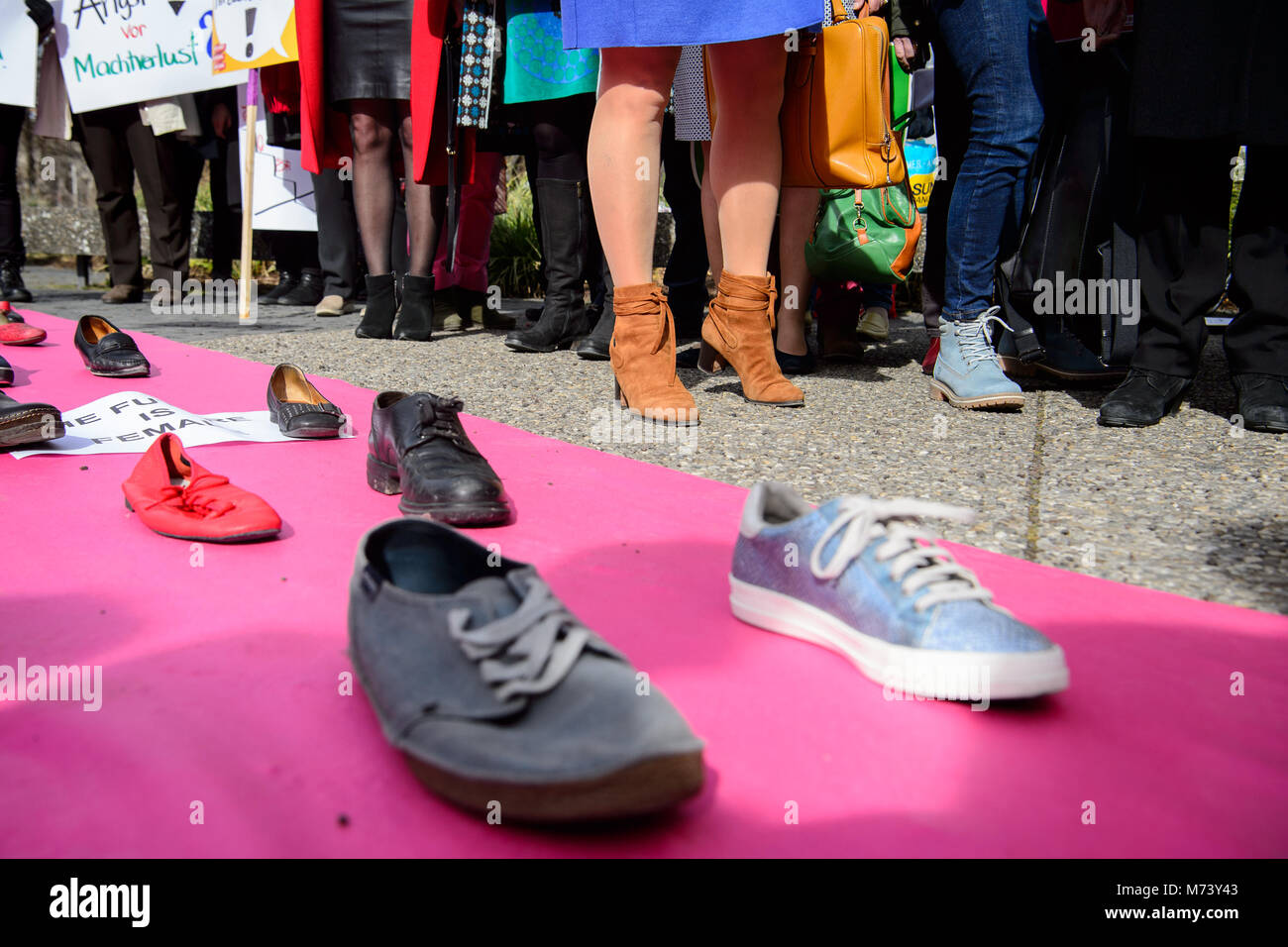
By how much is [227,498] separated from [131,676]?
58 cm

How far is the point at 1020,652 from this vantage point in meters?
1.05

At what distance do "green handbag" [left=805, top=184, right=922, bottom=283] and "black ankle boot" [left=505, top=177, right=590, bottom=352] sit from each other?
96cm

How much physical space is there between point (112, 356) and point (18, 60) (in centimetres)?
399

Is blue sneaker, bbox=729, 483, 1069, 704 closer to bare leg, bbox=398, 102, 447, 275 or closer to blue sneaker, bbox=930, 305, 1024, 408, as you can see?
blue sneaker, bbox=930, 305, 1024, 408

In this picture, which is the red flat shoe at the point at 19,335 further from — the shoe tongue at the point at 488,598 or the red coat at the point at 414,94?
the shoe tongue at the point at 488,598

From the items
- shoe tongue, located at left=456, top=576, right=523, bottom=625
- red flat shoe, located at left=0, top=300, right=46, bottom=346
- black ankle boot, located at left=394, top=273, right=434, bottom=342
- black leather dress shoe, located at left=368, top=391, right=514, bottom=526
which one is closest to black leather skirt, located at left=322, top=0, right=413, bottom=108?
black ankle boot, located at left=394, top=273, right=434, bottom=342

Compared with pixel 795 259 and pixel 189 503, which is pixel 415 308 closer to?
pixel 795 259

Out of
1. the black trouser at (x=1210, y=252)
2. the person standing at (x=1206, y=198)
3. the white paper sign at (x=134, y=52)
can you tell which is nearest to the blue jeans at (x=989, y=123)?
the person standing at (x=1206, y=198)

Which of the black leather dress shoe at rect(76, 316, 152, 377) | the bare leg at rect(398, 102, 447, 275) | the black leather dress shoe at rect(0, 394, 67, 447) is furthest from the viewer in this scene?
the bare leg at rect(398, 102, 447, 275)

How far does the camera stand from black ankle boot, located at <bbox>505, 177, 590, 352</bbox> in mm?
3859

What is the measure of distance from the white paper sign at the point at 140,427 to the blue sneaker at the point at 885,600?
147 cm

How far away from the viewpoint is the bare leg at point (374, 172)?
13.7 ft
